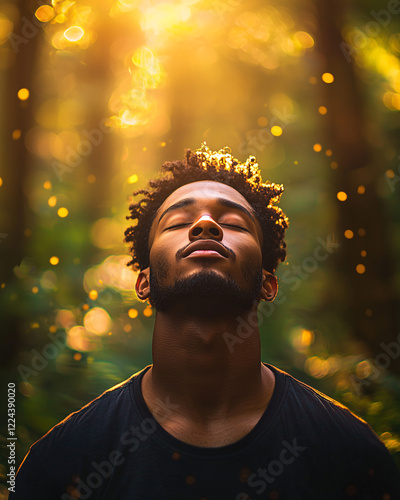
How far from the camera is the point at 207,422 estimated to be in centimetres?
192

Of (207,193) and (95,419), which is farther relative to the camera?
(207,193)

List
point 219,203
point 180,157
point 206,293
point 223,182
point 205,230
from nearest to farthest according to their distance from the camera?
1. point 206,293
2. point 205,230
3. point 219,203
4. point 223,182
5. point 180,157

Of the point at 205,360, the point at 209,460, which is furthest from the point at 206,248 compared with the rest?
the point at 209,460

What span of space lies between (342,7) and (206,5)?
122 centimetres

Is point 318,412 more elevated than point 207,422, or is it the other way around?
point 318,412

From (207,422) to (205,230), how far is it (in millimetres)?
859

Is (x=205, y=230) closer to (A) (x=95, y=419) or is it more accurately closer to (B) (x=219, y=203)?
(B) (x=219, y=203)

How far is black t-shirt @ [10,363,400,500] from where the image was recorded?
→ 1.76m

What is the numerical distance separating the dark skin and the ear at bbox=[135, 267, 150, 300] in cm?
23

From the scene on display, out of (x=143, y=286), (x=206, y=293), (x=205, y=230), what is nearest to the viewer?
(x=206, y=293)

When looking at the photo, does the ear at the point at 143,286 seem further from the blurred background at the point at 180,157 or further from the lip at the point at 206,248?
the blurred background at the point at 180,157

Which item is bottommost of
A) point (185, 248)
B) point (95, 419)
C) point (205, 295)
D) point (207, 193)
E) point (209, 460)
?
point (95, 419)

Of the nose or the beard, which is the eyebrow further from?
the beard

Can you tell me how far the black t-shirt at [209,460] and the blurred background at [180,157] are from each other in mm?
982
